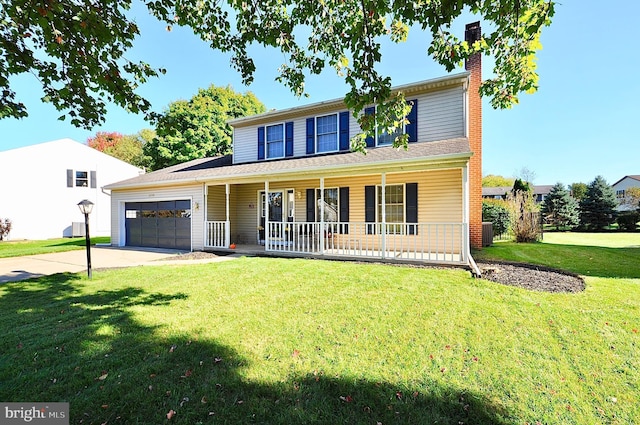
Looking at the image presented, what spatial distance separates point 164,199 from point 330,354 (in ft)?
42.4

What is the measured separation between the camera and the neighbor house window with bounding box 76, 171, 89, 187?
2161 centimetres

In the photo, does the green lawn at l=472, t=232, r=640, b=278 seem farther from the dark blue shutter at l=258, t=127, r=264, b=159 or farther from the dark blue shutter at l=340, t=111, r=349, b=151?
the dark blue shutter at l=258, t=127, r=264, b=159

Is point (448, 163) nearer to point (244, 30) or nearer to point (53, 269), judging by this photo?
point (244, 30)

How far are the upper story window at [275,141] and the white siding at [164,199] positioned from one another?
3.57m

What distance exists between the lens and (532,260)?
8.84m

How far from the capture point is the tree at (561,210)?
24.3 m

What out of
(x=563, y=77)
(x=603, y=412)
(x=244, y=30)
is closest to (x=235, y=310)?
(x=603, y=412)

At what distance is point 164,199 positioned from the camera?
13.6 metres

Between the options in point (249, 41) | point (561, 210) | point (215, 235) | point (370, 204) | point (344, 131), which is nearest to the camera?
point (249, 41)

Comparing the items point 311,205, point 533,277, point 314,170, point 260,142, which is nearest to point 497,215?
point 533,277

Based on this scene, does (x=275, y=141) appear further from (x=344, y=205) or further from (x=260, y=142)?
(x=344, y=205)

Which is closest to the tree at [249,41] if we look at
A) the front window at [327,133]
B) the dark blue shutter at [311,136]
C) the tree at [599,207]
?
the front window at [327,133]

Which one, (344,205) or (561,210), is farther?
(561,210)
